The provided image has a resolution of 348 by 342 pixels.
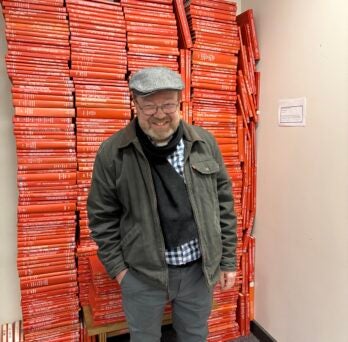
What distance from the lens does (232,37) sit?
6.22 feet

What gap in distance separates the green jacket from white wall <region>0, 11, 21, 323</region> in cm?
77

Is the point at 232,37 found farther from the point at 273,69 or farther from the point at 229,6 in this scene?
the point at 273,69

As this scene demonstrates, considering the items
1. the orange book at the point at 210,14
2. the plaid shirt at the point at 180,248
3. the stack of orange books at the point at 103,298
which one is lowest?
the stack of orange books at the point at 103,298

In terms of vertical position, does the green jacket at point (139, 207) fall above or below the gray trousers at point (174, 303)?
Result: above

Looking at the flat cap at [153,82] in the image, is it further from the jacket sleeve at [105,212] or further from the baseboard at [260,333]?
the baseboard at [260,333]

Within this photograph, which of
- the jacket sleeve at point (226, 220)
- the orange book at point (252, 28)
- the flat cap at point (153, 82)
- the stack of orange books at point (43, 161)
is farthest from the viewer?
the orange book at point (252, 28)

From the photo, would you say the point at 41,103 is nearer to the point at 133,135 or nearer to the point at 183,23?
the point at 133,135

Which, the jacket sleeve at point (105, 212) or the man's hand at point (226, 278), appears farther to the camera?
the man's hand at point (226, 278)

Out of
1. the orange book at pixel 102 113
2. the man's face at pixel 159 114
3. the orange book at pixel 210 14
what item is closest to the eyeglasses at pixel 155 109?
the man's face at pixel 159 114

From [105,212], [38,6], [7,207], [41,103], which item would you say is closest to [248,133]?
[105,212]

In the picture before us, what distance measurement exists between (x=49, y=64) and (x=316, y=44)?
136 cm

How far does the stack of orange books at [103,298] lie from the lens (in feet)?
A: 5.26

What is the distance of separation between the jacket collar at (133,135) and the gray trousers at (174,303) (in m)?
0.54

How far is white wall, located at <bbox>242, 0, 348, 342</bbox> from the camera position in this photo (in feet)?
4.69
